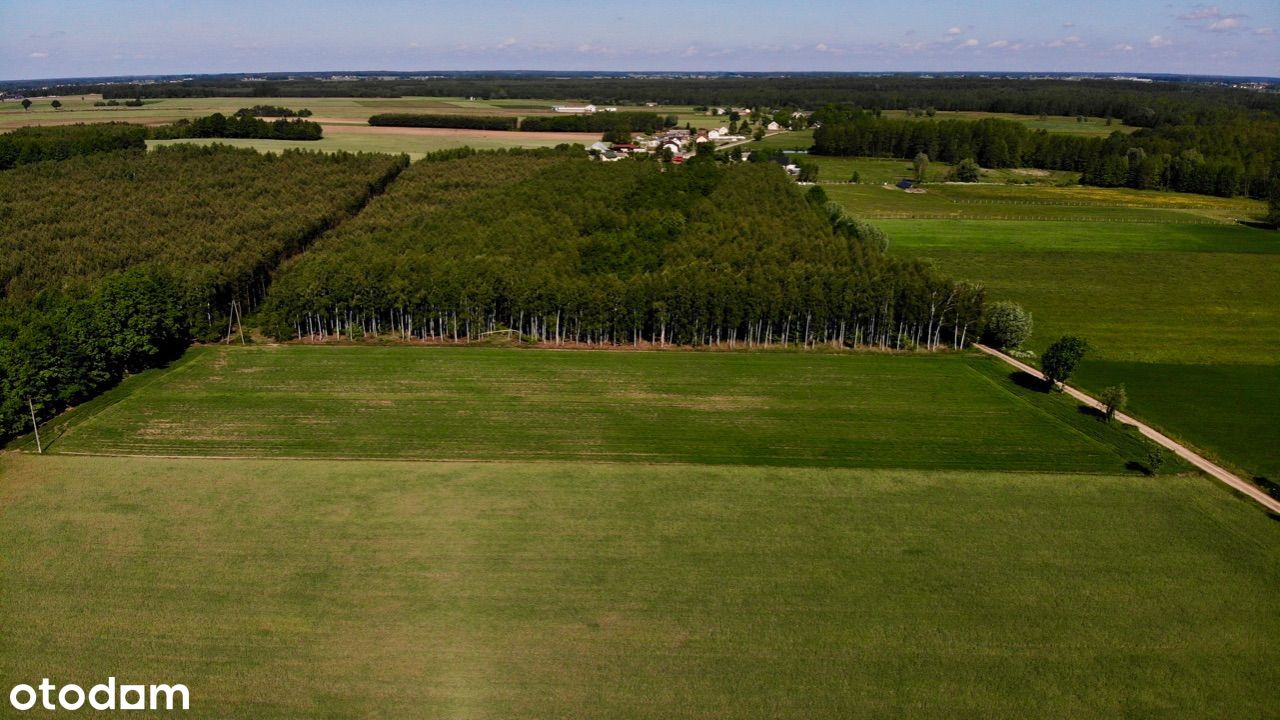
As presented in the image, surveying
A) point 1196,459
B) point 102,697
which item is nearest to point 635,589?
point 102,697

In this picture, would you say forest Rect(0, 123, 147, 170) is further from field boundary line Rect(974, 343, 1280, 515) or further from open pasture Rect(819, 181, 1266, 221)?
field boundary line Rect(974, 343, 1280, 515)

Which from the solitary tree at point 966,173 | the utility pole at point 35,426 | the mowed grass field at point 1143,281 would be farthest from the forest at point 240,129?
the solitary tree at point 966,173

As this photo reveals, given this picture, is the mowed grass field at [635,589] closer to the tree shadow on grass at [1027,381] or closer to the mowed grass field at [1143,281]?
the tree shadow on grass at [1027,381]

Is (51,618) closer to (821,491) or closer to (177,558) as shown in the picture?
(177,558)

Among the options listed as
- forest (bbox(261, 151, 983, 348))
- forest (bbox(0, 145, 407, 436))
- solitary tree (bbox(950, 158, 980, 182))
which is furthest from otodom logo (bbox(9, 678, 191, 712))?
solitary tree (bbox(950, 158, 980, 182))

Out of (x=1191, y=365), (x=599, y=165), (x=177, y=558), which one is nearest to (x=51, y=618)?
(x=177, y=558)

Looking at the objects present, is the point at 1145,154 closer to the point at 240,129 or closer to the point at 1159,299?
the point at 1159,299
